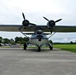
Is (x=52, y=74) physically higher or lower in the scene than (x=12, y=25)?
lower

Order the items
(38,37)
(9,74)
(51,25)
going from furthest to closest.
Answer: (51,25) < (38,37) < (9,74)

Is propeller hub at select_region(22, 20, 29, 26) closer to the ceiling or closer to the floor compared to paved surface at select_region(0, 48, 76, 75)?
closer to the ceiling

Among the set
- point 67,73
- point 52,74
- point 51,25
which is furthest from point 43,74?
point 51,25

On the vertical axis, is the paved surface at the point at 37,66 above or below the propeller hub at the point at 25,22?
below

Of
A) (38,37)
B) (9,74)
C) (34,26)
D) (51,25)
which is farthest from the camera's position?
(34,26)

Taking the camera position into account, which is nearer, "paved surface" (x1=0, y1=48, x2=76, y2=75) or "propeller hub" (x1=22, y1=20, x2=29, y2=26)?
"paved surface" (x1=0, y1=48, x2=76, y2=75)

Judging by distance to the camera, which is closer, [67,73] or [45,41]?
[67,73]

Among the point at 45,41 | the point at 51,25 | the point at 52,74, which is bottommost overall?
the point at 52,74

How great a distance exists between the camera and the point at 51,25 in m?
27.8

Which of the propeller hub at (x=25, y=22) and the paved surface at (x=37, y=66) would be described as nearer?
the paved surface at (x=37, y=66)

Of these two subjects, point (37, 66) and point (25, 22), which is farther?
point (25, 22)

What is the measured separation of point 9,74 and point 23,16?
2198 centimetres

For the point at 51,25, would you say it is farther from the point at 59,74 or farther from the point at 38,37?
the point at 59,74

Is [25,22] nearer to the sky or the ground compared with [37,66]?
nearer to the sky
